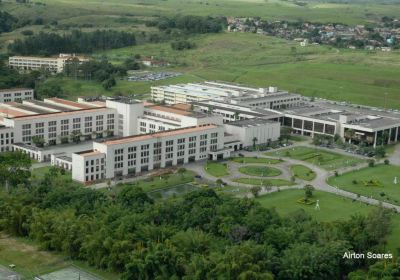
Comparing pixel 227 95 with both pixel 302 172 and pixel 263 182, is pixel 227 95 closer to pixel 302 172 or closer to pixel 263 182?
pixel 302 172

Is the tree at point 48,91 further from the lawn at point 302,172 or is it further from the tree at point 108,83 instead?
the lawn at point 302,172

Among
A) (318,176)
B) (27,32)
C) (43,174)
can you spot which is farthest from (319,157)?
(27,32)

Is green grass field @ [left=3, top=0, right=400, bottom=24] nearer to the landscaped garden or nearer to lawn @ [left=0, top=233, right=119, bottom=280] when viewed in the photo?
the landscaped garden

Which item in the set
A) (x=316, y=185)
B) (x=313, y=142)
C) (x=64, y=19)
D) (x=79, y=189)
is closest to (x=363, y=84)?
(x=313, y=142)

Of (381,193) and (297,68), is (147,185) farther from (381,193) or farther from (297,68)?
(297,68)

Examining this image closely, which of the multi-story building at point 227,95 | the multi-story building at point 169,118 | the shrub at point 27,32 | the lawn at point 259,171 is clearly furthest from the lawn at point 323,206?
the shrub at point 27,32
